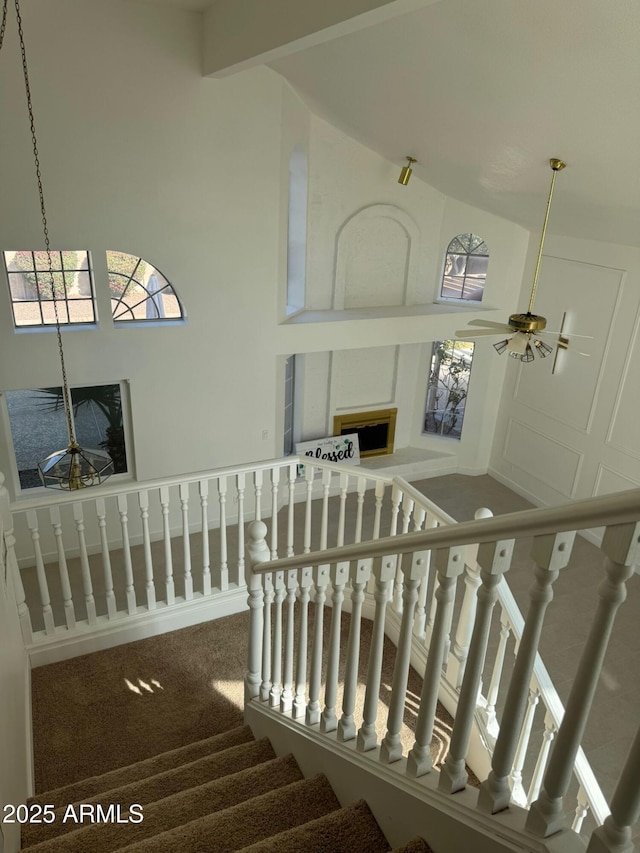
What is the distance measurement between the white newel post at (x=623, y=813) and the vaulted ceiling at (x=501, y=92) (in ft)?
9.94

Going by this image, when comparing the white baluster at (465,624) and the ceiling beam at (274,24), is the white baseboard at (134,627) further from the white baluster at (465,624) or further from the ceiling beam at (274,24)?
the ceiling beam at (274,24)

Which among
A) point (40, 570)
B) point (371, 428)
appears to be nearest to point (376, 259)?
point (371, 428)

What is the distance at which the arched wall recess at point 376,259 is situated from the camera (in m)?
7.52

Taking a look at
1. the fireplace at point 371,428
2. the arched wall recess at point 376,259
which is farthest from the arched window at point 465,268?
the fireplace at point 371,428

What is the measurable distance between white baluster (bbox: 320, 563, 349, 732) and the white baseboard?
222 cm

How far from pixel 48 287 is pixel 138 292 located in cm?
82

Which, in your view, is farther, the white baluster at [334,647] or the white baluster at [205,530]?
the white baluster at [205,530]

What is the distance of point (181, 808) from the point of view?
238 centimetres

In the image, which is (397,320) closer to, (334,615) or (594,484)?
(594,484)

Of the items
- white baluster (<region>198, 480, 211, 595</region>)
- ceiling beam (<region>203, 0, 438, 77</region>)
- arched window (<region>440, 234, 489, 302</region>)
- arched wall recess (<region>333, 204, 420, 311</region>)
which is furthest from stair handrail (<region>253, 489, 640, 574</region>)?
arched window (<region>440, 234, 489, 302</region>)

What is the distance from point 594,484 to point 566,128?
4.49m

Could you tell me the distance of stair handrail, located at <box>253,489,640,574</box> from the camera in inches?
41.2

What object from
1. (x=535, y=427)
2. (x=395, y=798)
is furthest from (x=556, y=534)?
(x=535, y=427)

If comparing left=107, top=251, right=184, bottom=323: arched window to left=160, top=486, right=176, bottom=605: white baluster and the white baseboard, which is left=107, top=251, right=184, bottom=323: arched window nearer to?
left=160, top=486, right=176, bottom=605: white baluster
